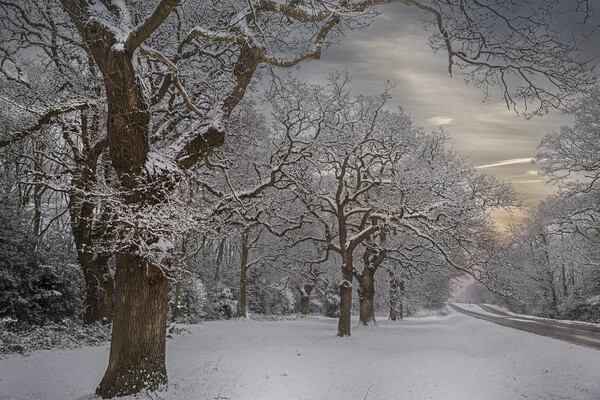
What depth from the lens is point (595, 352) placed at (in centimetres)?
1152

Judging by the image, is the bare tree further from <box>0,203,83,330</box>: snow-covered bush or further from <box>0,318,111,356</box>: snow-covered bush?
<box>0,203,83,330</box>: snow-covered bush

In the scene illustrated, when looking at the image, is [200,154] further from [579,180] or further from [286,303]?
[286,303]

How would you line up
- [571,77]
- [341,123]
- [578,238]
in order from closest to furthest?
[571,77] → [341,123] → [578,238]

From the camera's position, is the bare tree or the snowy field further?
the snowy field

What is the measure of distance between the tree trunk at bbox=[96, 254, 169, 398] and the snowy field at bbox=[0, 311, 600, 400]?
547 mm

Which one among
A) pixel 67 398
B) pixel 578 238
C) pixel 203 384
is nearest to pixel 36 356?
pixel 67 398

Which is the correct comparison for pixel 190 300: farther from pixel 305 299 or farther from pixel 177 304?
pixel 305 299

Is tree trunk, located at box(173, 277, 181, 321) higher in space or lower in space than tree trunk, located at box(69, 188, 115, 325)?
lower

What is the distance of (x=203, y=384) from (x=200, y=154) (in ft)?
16.5

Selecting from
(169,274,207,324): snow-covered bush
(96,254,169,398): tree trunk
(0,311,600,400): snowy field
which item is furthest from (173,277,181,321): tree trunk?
(96,254,169,398): tree trunk

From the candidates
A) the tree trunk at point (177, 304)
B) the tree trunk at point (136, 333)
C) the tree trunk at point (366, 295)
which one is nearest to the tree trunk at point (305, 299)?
the tree trunk at point (177, 304)

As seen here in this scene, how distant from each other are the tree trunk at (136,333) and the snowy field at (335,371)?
21.5 inches

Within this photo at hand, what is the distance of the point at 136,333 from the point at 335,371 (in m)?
5.99

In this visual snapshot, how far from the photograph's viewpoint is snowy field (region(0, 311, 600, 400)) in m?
7.67
